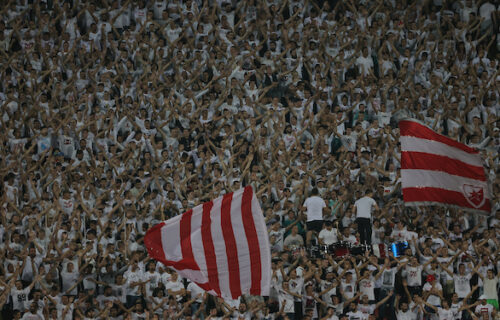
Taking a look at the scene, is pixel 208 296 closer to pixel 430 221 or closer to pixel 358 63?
pixel 430 221

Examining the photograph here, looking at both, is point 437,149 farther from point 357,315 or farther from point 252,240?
point 252,240

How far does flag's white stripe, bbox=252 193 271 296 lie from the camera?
908 cm

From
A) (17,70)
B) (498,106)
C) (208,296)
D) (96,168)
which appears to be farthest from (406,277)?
(17,70)

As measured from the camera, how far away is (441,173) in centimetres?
1212

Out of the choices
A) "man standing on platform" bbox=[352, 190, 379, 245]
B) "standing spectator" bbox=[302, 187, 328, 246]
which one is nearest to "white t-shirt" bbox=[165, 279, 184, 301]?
"standing spectator" bbox=[302, 187, 328, 246]

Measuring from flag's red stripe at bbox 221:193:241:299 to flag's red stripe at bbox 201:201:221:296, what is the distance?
0.48 ft

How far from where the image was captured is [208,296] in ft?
40.0

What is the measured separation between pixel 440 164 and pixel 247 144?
3107 millimetres

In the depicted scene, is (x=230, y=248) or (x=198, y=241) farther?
(x=198, y=241)

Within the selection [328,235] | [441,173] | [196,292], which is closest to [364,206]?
[328,235]

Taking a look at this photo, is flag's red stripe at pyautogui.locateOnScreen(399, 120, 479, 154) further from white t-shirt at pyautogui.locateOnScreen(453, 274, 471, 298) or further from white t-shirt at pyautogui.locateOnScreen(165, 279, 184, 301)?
white t-shirt at pyautogui.locateOnScreen(165, 279, 184, 301)

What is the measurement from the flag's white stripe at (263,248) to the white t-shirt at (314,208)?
12.1 ft

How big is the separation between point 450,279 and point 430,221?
39.1 inches

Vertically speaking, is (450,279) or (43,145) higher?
(43,145)
